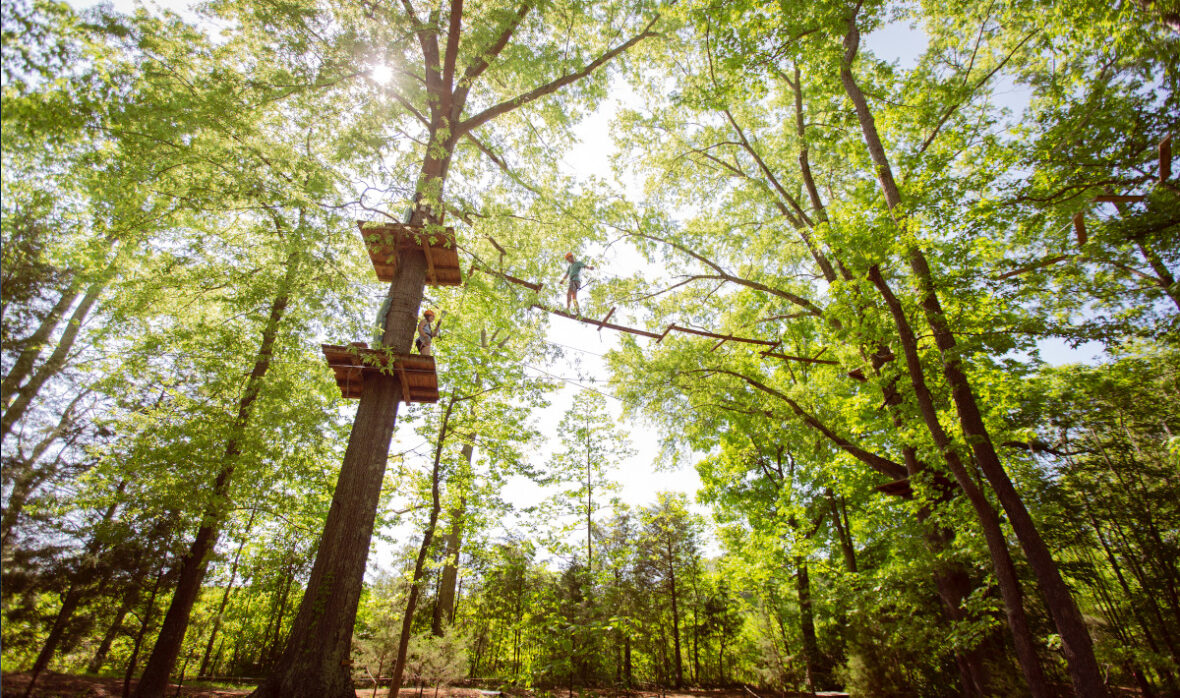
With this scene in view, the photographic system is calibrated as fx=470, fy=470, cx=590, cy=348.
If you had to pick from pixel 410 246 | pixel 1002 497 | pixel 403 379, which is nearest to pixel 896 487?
pixel 1002 497

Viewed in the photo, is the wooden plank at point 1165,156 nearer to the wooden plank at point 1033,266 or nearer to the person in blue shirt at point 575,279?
the wooden plank at point 1033,266

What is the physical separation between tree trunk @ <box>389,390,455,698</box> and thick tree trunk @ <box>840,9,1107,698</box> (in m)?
9.07

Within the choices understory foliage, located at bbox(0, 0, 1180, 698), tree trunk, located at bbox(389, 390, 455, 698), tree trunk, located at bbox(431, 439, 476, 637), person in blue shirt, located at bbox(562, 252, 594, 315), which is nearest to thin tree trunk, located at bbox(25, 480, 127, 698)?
understory foliage, located at bbox(0, 0, 1180, 698)

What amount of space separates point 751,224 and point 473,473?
29.9 ft

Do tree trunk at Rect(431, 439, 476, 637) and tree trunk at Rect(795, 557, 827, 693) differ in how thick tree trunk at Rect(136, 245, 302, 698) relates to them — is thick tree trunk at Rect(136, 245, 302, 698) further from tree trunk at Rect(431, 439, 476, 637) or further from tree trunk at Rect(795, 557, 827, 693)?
tree trunk at Rect(795, 557, 827, 693)

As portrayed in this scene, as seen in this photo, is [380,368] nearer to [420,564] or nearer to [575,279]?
[575,279]

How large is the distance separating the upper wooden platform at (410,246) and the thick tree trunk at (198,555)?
1.97m

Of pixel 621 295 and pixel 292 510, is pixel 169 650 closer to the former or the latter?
pixel 292 510

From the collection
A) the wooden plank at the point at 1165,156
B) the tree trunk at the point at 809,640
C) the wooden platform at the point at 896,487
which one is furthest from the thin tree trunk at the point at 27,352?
the tree trunk at the point at 809,640

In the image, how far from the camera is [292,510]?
1023cm

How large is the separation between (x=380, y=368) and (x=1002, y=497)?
7770mm

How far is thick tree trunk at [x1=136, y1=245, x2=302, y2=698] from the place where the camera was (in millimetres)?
8219

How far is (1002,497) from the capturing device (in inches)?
226

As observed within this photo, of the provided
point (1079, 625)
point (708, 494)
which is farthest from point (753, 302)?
point (1079, 625)
